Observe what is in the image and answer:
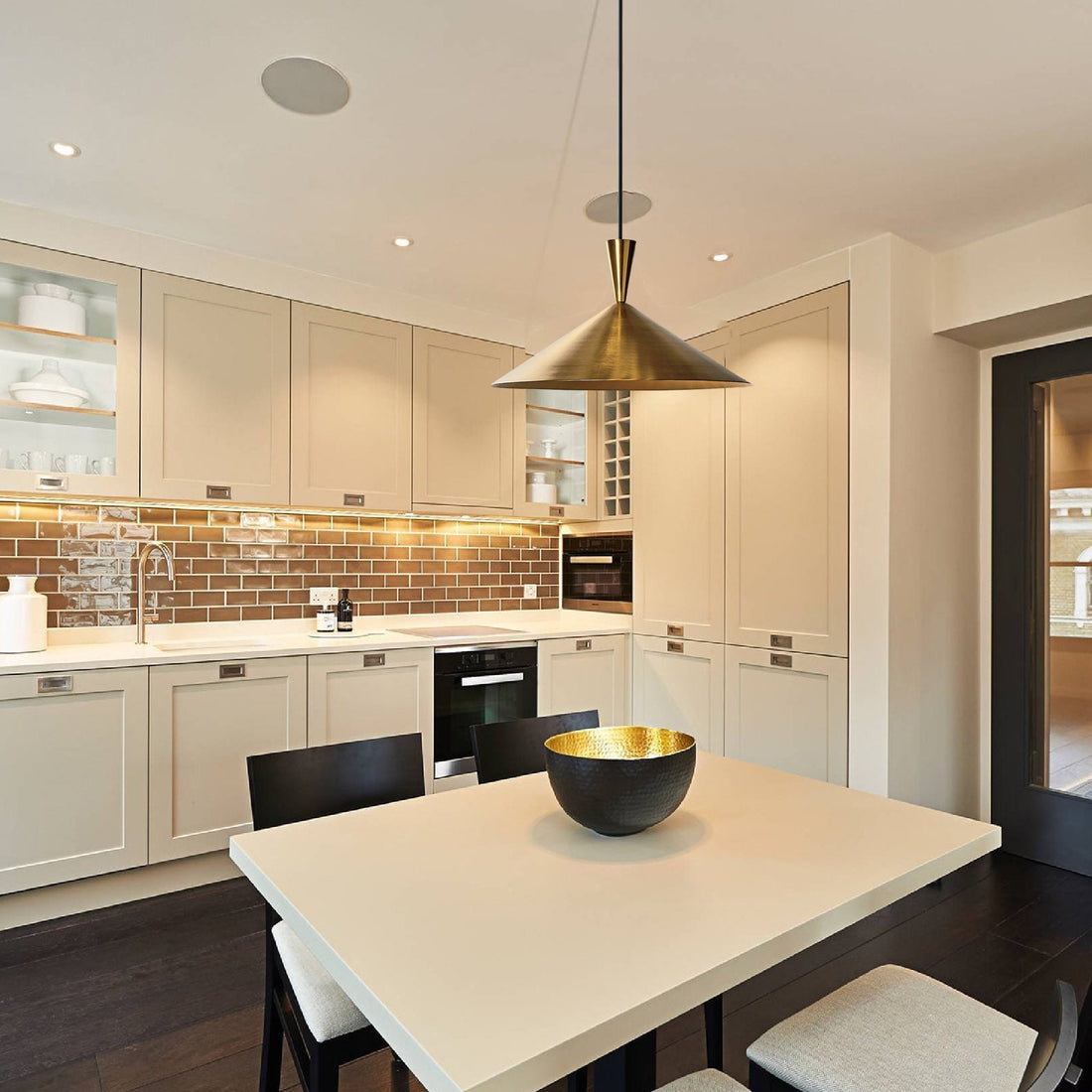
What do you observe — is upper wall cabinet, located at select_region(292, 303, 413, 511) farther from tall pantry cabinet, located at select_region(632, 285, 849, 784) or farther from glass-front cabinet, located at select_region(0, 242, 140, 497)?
tall pantry cabinet, located at select_region(632, 285, 849, 784)

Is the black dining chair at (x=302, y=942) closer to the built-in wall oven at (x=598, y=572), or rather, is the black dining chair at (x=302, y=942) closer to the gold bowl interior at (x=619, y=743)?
the gold bowl interior at (x=619, y=743)

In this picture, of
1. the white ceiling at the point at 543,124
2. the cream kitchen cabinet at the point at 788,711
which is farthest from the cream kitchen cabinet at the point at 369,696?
the white ceiling at the point at 543,124

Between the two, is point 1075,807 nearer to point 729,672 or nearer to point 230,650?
point 729,672

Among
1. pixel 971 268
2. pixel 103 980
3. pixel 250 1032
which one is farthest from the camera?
pixel 971 268

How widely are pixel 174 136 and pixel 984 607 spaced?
3.57m

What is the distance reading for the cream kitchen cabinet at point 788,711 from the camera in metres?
3.05

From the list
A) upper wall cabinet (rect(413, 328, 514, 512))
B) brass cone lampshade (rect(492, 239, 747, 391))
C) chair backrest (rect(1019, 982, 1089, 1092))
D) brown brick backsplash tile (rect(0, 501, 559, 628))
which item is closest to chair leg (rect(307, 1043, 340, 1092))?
chair backrest (rect(1019, 982, 1089, 1092))

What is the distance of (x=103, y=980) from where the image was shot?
2.20 metres

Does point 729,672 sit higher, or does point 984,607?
point 984,607

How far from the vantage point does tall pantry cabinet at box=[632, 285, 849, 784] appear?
10.1 feet

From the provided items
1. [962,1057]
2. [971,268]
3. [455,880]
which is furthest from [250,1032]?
[971,268]

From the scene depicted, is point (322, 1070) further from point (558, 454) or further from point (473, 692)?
point (558, 454)


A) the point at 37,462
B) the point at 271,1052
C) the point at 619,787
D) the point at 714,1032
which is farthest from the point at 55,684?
the point at 714,1032

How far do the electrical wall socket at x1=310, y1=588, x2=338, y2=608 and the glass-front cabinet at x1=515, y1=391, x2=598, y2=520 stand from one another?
1.04 meters
